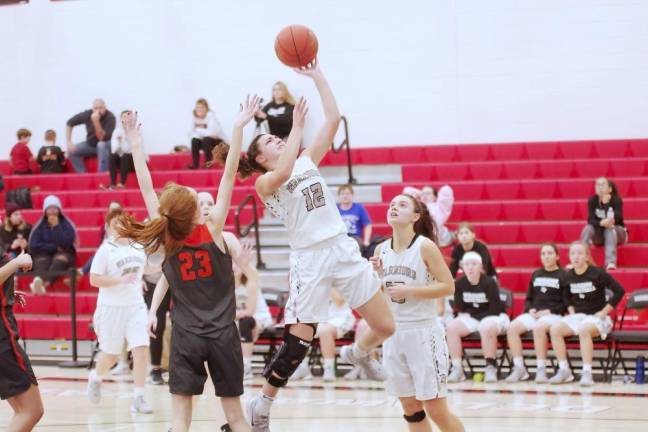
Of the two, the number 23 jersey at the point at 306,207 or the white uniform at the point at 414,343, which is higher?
the number 23 jersey at the point at 306,207

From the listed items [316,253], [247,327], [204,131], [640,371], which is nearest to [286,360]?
[316,253]

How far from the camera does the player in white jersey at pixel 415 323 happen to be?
5.74 meters

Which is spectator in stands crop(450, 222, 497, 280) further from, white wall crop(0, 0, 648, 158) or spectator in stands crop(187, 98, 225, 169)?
spectator in stands crop(187, 98, 225, 169)

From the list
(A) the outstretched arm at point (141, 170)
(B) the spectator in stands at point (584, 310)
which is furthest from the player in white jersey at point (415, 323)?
(B) the spectator in stands at point (584, 310)

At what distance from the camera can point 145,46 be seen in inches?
641

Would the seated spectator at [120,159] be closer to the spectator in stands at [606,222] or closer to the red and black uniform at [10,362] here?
the spectator in stands at [606,222]

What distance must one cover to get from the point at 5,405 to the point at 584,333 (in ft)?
16.6

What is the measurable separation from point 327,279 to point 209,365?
928 millimetres

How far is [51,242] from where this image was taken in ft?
42.7

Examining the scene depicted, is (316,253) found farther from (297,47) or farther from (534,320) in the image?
(534,320)

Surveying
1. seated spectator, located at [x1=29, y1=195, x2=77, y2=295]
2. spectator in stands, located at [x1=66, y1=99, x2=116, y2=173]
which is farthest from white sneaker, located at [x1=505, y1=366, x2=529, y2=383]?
spectator in stands, located at [x1=66, y1=99, x2=116, y2=173]

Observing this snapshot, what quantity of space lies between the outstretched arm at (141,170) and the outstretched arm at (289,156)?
0.63 m

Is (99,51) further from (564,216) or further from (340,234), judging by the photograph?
(340,234)

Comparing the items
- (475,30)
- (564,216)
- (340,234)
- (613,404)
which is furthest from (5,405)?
(475,30)
